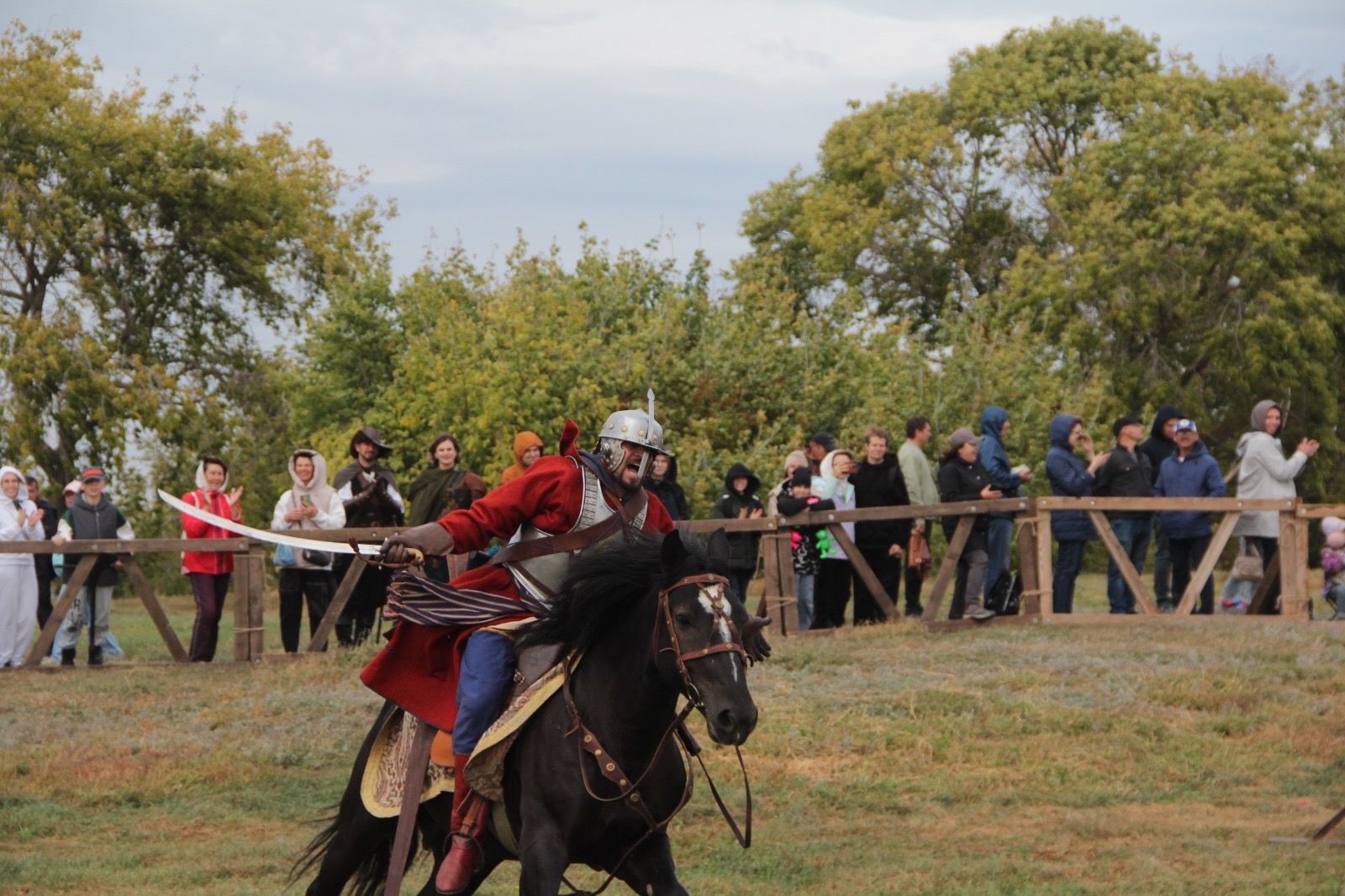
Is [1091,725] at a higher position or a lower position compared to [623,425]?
lower

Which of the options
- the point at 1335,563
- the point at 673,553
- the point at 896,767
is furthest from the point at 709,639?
the point at 1335,563

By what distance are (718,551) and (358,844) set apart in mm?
2085

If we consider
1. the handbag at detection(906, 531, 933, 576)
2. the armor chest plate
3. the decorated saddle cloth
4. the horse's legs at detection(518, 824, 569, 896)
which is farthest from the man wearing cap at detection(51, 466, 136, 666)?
the horse's legs at detection(518, 824, 569, 896)

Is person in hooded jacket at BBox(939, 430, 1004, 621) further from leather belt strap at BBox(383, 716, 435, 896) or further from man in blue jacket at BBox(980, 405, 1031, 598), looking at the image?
leather belt strap at BBox(383, 716, 435, 896)

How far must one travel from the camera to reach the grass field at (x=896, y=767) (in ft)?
29.1

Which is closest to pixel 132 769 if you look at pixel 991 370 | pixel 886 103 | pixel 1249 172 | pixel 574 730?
pixel 574 730

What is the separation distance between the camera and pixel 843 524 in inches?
593

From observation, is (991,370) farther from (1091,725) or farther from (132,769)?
(132,769)

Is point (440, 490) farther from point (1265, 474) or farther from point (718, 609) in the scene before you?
point (718, 609)

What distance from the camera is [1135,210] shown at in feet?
134

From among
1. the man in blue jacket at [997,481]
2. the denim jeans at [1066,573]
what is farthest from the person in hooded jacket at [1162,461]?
the man in blue jacket at [997,481]

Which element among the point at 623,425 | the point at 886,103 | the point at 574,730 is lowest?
the point at 574,730

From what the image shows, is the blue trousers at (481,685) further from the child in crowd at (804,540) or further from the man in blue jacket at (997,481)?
the man in blue jacket at (997,481)

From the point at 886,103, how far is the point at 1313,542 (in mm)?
16747
